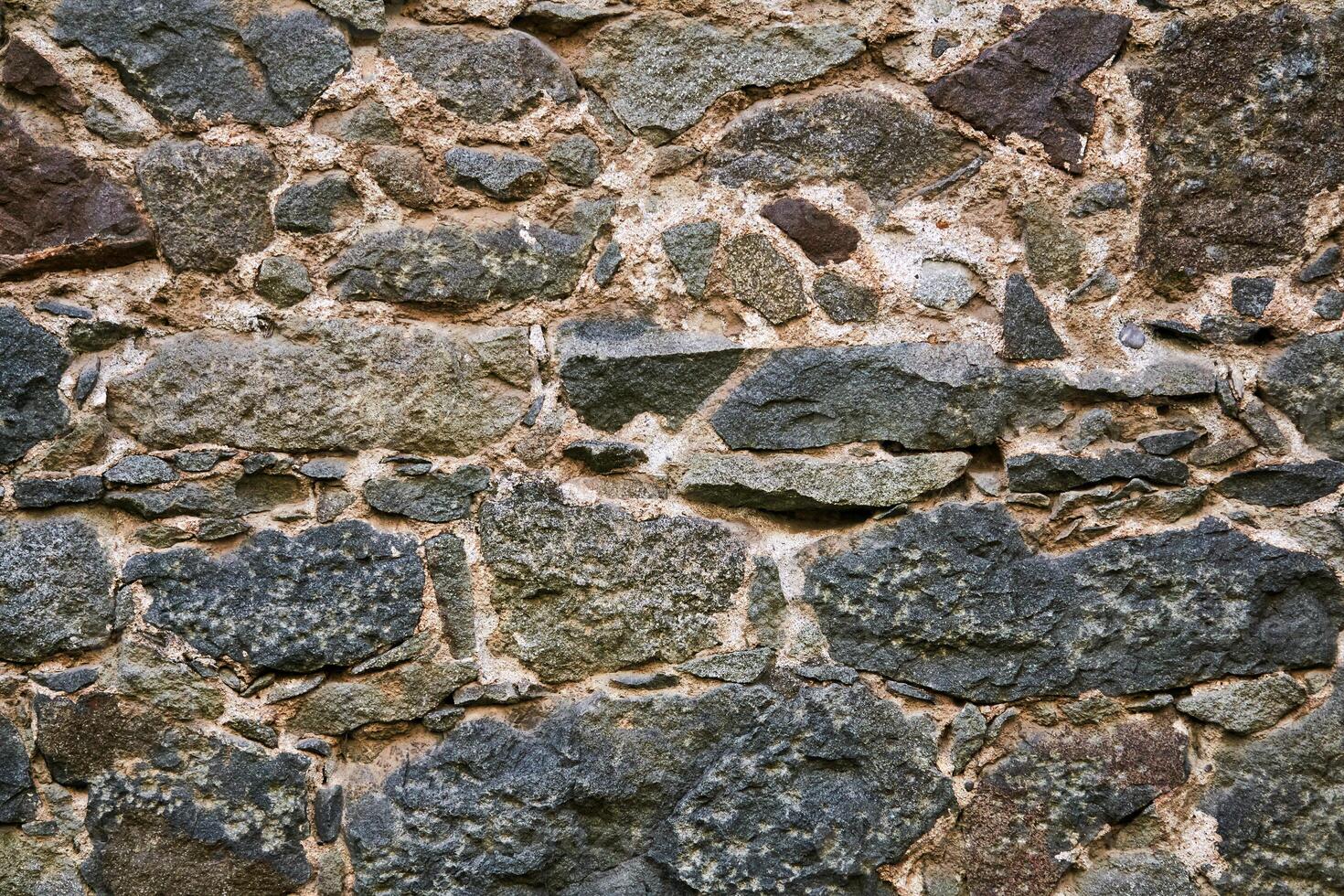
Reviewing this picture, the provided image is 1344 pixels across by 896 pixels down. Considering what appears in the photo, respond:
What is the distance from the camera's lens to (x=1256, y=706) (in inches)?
65.2

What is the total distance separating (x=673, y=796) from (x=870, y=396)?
0.68 meters

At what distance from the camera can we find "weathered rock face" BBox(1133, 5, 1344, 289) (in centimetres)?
160

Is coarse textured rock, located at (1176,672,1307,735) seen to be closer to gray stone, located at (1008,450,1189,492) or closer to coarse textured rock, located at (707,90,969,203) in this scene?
gray stone, located at (1008,450,1189,492)

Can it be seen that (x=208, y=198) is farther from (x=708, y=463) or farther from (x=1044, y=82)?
(x=1044, y=82)

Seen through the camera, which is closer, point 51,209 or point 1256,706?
point 51,209

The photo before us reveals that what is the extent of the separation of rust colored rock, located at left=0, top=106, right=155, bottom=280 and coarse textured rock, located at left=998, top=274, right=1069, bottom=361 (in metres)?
1.28

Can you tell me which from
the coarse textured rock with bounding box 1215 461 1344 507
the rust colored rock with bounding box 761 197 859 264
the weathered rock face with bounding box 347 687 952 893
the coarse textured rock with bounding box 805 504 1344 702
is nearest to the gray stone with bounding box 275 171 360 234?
the rust colored rock with bounding box 761 197 859 264

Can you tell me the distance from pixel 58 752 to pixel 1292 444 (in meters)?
1.88

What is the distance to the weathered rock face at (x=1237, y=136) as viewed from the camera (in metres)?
1.60

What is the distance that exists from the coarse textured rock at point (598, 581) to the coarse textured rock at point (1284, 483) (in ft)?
2.52

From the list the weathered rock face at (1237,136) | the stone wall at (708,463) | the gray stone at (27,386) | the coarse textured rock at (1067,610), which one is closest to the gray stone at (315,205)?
the stone wall at (708,463)

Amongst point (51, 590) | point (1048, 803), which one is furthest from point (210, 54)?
point (1048, 803)

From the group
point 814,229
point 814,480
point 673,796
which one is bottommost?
point 673,796

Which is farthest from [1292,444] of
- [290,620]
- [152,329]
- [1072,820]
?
[152,329]
